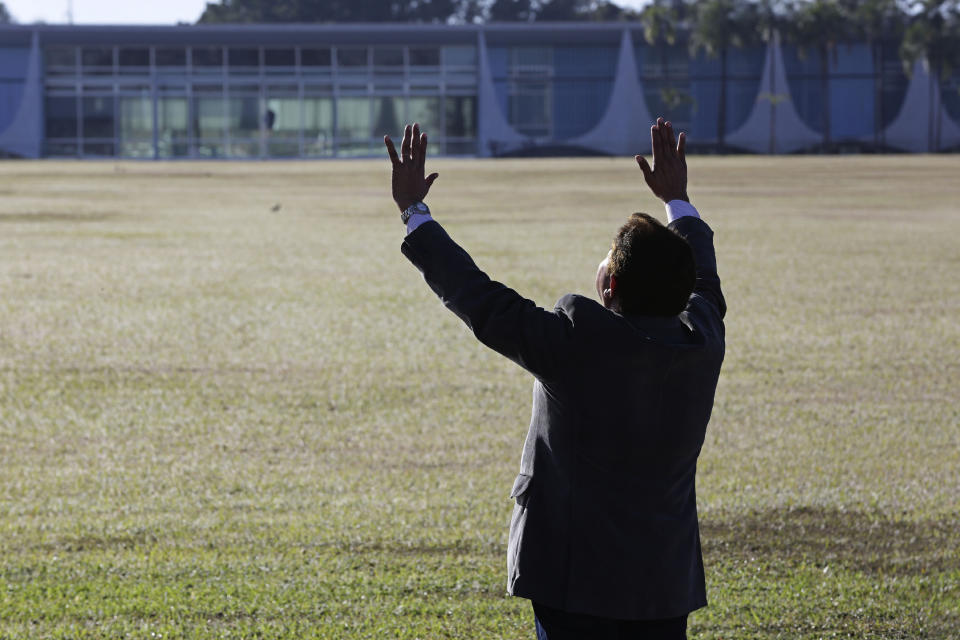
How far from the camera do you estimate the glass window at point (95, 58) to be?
75.1 meters

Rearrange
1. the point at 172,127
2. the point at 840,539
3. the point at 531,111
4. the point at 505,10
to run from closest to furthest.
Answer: the point at 840,539 → the point at 172,127 → the point at 531,111 → the point at 505,10

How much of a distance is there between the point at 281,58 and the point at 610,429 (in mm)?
75258

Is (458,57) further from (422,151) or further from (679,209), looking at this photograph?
(422,151)

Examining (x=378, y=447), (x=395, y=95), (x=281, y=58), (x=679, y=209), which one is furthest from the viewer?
(x=395, y=95)

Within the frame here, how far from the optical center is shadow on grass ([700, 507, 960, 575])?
604cm

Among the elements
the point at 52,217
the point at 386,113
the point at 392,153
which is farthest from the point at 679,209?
the point at 386,113

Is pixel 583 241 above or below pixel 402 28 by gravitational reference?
below

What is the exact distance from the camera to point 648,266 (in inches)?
113

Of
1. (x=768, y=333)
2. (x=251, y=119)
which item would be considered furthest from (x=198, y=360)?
(x=251, y=119)

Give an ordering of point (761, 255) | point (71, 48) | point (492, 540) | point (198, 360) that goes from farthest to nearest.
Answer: point (71, 48) → point (761, 255) → point (198, 360) → point (492, 540)

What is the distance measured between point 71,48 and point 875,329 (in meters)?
69.3

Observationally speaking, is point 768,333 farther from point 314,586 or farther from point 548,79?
point 548,79

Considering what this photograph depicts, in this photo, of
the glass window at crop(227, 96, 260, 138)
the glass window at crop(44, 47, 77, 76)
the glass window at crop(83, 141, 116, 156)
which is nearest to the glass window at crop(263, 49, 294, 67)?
the glass window at crop(227, 96, 260, 138)

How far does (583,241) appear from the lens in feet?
70.1
